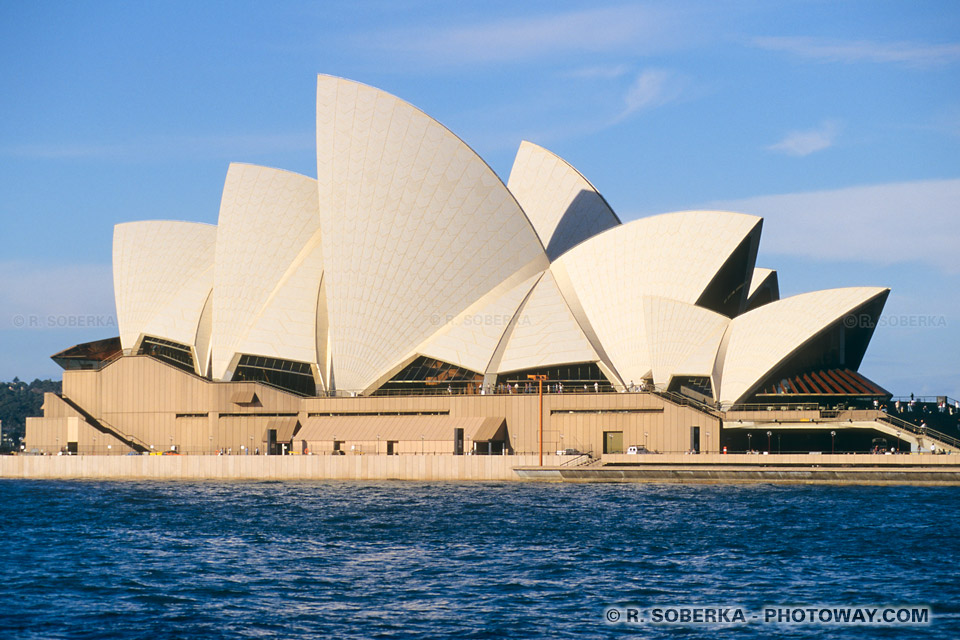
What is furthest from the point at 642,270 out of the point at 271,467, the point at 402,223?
the point at 271,467

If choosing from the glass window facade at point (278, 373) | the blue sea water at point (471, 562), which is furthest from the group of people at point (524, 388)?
the blue sea water at point (471, 562)

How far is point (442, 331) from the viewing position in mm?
66875

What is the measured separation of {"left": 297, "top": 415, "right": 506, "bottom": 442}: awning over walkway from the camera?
6344 centimetres

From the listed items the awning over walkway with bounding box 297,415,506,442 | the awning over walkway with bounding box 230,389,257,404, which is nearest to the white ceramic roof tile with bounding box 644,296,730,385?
the awning over walkway with bounding box 297,415,506,442

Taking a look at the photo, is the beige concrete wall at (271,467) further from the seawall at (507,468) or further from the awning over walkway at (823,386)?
the awning over walkway at (823,386)

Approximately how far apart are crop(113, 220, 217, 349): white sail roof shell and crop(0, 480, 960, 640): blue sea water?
24.2 m

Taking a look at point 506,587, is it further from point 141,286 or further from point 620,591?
point 141,286

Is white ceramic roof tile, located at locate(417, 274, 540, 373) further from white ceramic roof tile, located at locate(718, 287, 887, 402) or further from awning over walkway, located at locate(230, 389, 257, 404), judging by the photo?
white ceramic roof tile, located at locate(718, 287, 887, 402)

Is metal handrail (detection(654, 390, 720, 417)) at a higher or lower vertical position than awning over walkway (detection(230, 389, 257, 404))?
lower

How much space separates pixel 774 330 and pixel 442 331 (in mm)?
18850

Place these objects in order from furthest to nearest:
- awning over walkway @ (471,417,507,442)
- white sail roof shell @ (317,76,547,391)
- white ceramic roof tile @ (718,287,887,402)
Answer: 1. white sail roof shell @ (317,76,547,391)
2. awning over walkway @ (471,417,507,442)
3. white ceramic roof tile @ (718,287,887,402)

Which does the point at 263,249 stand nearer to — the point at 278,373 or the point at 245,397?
the point at 278,373

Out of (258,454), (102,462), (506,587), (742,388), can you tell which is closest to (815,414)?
(742,388)

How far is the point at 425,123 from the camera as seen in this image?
2581 inches
